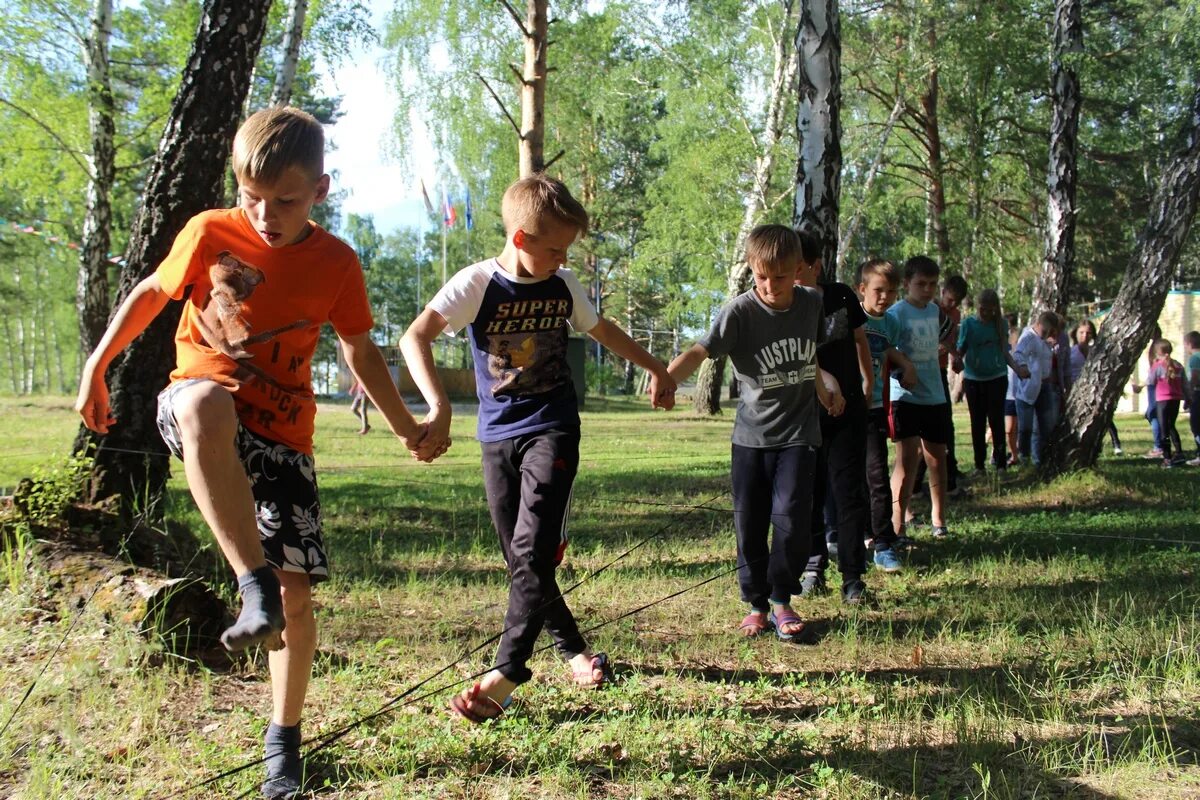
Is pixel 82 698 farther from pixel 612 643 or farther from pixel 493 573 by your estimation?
pixel 493 573

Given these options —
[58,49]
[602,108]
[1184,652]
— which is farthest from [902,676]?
[602,108]

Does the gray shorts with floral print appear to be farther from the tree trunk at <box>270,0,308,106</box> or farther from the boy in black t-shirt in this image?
the tree trunk at <box>270,0,308,106</box>

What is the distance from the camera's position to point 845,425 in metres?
5.48

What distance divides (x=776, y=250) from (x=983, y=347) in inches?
249

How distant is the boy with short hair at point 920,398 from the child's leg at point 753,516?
2.34 m

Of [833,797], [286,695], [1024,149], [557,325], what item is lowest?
[833,797]

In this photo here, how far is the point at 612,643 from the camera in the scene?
14.8 feet

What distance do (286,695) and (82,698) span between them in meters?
1.13

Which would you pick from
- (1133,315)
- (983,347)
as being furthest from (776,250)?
(983,347)

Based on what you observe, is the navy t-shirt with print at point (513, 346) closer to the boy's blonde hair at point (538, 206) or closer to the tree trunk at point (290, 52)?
the boy's blonde hair at point (538, 206)

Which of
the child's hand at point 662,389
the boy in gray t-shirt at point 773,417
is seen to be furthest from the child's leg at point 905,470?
the child's hand at point 662,389

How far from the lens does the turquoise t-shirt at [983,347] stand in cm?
989

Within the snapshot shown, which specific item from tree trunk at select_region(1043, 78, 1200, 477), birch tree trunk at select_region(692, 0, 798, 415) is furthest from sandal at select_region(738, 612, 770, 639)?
birch tree trunk at select_region(692, 0, 798, 415)

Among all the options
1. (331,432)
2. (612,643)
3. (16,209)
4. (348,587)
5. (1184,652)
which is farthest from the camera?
(16,209)
